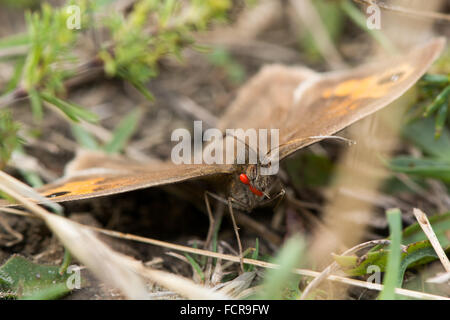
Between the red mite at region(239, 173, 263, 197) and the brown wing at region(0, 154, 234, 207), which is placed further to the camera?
the red mite at region(239, 173, 263, 197)

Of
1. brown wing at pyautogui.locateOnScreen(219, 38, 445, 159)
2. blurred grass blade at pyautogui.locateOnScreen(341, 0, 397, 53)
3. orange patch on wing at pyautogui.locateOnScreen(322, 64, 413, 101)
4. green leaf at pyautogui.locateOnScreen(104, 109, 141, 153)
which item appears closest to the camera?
brown wing at pyautogui.locateOnScreen(219, 38, 445, 159)

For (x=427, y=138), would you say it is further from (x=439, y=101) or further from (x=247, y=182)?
(x=247, y=182)

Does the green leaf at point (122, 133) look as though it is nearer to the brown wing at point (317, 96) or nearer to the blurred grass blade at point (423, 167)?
the brown wing at point (317, 96)

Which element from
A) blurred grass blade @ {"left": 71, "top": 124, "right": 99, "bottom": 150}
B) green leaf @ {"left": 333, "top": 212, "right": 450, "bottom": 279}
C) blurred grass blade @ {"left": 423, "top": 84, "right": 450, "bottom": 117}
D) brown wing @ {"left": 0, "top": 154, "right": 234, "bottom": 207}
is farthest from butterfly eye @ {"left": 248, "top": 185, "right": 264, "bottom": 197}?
blurred grass blade @ {"left": 71, "top": 124, "right": 99, "bottom": 150}

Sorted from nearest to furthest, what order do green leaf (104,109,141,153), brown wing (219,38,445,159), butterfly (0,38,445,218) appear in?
butterfly (0,38,445,218)
brown wing (219,38,445,159)
green leaf (104,109,141,153)

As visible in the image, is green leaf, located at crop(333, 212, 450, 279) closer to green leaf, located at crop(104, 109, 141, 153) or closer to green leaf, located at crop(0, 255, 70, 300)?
green leaf, located at crop(0, 255, 70, 300)
